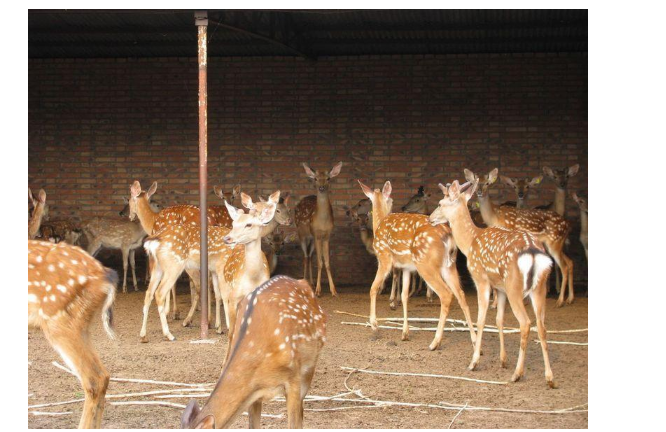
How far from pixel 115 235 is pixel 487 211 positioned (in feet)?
17.7

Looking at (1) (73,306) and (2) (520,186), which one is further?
(2) (520,186)

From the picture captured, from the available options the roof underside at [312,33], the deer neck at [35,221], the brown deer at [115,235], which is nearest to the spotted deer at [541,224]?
the roof underside at [312,33]

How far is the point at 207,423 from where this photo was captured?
3.96 m

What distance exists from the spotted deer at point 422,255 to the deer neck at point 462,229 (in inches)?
14.7

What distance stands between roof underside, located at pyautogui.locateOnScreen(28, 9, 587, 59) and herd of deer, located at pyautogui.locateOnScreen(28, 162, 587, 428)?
1922mm

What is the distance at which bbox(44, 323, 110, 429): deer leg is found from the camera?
193 inches

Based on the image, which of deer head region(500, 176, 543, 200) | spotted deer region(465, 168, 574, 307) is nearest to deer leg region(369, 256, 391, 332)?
spotted deer region(465, 168, 574, 307)

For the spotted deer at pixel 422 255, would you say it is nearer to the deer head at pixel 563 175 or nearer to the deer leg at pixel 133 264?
the deer head at pixel 563 175

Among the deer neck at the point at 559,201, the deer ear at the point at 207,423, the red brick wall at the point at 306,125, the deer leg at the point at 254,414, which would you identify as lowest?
the deer leg at the point at 254,414

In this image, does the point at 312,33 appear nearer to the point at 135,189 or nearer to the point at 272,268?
the point at 272,268

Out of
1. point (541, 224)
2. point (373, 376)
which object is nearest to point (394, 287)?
point (541, 224)

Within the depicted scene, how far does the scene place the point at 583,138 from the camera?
13016 millimetres

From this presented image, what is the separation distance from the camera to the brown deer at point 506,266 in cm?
663

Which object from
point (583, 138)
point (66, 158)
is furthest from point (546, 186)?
point (66, 158)
